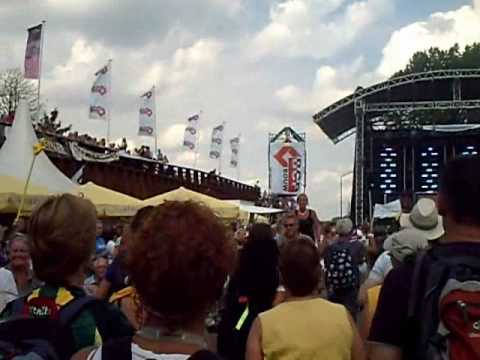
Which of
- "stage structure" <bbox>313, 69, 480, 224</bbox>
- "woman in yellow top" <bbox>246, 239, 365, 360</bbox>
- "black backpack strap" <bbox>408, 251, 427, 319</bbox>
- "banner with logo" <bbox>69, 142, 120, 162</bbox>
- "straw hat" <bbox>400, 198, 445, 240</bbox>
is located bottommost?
"woman in yellow top" <bbox>246, 239, 365, 360</bbox>

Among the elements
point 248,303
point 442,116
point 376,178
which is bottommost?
point 248,303

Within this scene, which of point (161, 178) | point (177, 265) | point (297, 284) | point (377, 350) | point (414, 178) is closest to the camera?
point (177, 265)

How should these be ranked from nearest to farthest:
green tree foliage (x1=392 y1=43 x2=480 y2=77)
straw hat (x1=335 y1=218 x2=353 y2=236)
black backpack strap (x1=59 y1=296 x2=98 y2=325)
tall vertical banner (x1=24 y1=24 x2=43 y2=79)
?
black backpack strap (x1=59 y1=296 x2=98 y2=325)
straw hat (x1=335 y1=218 x2=353 y2=236)
tall vertical banner (x1=24 y1=24 x2=43 y2=79)
green tree foliage (x1=392 y1=43 x2=480 y2=77)

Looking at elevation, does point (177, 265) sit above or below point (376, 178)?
below

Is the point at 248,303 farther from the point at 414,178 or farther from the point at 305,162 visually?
the point at 414,178

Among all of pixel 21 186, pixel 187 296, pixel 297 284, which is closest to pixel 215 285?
pixel 187 296

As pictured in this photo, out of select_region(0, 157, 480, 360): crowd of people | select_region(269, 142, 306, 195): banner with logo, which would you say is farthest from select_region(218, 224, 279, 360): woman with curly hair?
select_region(269, 142, 306, 195): banner with logo

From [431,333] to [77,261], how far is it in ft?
3.99

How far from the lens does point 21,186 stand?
12.8 metres

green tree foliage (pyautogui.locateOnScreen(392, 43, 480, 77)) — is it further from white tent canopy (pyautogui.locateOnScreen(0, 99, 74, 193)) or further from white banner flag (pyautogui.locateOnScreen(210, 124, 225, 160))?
white tent canopy (pyautogui.locateOnScreen(0, 99, 74, 193))

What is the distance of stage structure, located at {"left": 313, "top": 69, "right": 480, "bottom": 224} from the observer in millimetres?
30109

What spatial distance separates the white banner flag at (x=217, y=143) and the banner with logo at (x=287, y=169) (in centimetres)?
2593

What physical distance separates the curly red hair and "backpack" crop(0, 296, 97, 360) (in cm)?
49

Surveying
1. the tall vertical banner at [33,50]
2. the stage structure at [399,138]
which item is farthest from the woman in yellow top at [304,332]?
the stage structure at [399,138]
